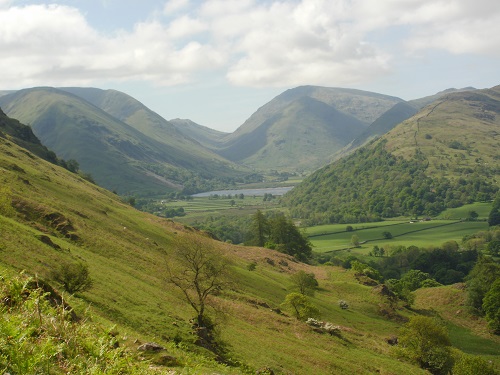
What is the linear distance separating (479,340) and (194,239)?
227 feet

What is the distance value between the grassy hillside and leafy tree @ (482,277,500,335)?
1678 centimetres

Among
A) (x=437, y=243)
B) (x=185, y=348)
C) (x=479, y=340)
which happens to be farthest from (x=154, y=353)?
(x=437, y=243)

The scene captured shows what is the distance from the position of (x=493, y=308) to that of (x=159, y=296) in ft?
242

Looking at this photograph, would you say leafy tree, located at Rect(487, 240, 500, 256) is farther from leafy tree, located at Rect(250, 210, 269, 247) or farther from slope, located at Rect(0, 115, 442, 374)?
slope, located at Rect(0, 115, 442, 374)

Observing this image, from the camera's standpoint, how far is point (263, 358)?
38156mm

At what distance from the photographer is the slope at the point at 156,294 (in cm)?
3562

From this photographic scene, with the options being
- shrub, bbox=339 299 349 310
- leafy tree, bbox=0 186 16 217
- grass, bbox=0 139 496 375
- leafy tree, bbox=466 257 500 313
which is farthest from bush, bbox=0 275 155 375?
leafy tree, bbox=466 257 500 313

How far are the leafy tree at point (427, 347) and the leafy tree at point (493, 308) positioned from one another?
31.5m

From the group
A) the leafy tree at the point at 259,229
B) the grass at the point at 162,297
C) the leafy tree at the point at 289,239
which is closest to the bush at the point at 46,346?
the grass at the point at 162,297

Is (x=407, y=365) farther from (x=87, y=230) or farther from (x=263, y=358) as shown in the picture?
(x=87, y=230)

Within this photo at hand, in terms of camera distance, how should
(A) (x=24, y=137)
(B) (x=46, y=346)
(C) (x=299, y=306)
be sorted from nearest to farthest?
(B) (x=46, y=346), (C) (x=299, y=306), (A) (x=24, y=137)

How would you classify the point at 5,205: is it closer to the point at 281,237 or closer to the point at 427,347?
the point at 427,347

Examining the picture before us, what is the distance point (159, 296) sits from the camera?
4681cm

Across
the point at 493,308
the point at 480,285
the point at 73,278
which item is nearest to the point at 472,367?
the point at 493,308
